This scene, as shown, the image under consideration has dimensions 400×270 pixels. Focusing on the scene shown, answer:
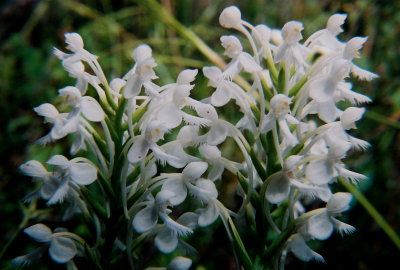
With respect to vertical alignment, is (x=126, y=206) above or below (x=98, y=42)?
above

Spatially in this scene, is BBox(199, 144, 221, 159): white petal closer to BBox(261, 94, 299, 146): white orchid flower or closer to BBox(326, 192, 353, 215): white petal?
BBox(261, 94, 299, 146): white orchid flower

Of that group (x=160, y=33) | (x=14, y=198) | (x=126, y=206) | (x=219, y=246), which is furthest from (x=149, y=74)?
(x=160, y=33)

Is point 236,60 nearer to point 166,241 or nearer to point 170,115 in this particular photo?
point 170,115

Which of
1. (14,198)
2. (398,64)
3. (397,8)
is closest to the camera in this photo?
(14,198)

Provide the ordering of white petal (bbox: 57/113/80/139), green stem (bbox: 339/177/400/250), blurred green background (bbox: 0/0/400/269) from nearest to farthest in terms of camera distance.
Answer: white petal (bbox: 57/113/80/139)
green stem (bbox: 339/177/400/250)
blurred green background (bbox: 0/0/400/269)

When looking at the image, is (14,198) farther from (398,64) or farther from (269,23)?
(398,64)

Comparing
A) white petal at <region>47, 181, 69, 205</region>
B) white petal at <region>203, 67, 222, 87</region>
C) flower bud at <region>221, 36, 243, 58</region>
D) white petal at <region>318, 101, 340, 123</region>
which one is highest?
flower bud at <region>221, 36, 243, 58</region>

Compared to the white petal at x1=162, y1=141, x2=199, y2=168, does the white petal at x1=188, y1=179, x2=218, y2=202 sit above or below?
below

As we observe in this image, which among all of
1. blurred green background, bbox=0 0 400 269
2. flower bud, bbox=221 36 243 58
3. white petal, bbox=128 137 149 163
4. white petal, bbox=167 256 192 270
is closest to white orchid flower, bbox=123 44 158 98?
white petal, bbox=128 137 149 163
